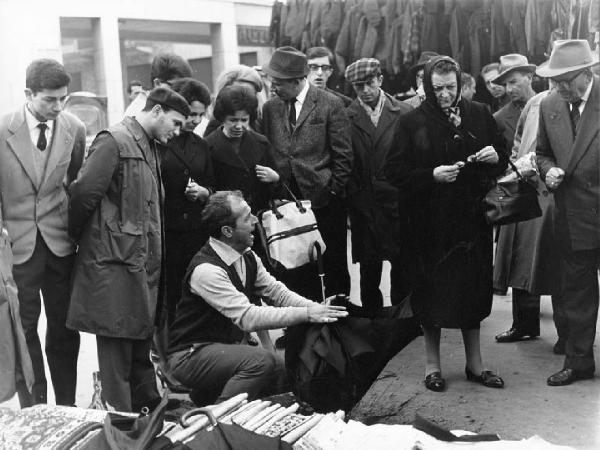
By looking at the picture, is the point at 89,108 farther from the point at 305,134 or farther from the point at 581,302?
the point at 581,302

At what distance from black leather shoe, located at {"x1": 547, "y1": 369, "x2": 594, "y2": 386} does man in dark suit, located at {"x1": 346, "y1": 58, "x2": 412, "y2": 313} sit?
141cm

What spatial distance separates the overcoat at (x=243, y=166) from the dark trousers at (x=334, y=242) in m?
0.60

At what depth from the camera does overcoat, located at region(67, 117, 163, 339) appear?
173 inches

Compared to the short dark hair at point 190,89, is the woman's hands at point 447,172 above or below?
below

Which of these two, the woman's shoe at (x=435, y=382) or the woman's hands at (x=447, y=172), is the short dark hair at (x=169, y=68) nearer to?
the woman's hands at (x=447, y=172)

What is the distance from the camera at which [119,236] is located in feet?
14.5

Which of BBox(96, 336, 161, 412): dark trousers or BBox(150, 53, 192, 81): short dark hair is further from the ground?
BBox(150, 53, 192, 81): short dark hair

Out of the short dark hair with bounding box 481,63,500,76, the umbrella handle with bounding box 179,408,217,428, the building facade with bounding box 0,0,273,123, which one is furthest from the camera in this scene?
the short dark hair with bounding box 481,63,500,76

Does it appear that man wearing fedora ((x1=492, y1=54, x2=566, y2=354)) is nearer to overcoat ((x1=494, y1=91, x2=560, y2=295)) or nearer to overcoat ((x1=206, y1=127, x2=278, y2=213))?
overcoat ((x1=494, y1=91, x2=560, y2=295))

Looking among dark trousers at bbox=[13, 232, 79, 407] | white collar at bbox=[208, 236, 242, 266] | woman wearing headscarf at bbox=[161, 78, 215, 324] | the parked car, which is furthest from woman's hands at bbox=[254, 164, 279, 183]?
the parked car

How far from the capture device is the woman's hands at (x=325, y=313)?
4.08 m

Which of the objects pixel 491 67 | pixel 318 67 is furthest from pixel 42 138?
pixel 491 67

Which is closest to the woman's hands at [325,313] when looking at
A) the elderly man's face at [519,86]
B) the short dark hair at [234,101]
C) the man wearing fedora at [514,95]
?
the short dark hair at [234,101]

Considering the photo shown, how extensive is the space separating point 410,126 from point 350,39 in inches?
192
